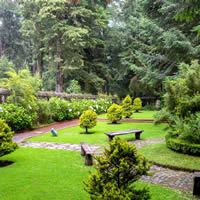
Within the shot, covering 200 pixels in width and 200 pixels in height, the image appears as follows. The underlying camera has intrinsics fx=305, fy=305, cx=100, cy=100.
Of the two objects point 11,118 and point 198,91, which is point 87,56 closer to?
point 11,118

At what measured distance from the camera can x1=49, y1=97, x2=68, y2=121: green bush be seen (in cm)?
2009

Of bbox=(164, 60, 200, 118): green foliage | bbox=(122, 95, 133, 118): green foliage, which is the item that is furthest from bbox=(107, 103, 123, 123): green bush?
bbox=(164, 60, 200, 118): green foliage

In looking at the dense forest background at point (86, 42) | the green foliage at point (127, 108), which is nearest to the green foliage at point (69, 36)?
the dense forest background at point (86, 42)

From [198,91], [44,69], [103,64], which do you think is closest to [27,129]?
[198,91]

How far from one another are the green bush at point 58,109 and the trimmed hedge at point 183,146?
1130 cm

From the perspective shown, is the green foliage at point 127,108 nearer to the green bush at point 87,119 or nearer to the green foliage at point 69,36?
the green bush at point 87,119

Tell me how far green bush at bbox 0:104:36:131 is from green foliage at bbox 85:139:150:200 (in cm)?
1112

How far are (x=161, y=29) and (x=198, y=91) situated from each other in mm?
8337

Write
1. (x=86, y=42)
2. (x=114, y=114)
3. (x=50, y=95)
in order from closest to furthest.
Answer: (x=114, y=114), (x=50, y=95), (x=86, y=42)

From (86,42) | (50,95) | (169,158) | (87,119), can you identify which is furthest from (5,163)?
(86,42)

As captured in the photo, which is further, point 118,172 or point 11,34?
point 11,34

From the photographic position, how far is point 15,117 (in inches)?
596

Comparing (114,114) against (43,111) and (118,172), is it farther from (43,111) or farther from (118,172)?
(118,172)

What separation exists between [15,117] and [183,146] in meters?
8.92
